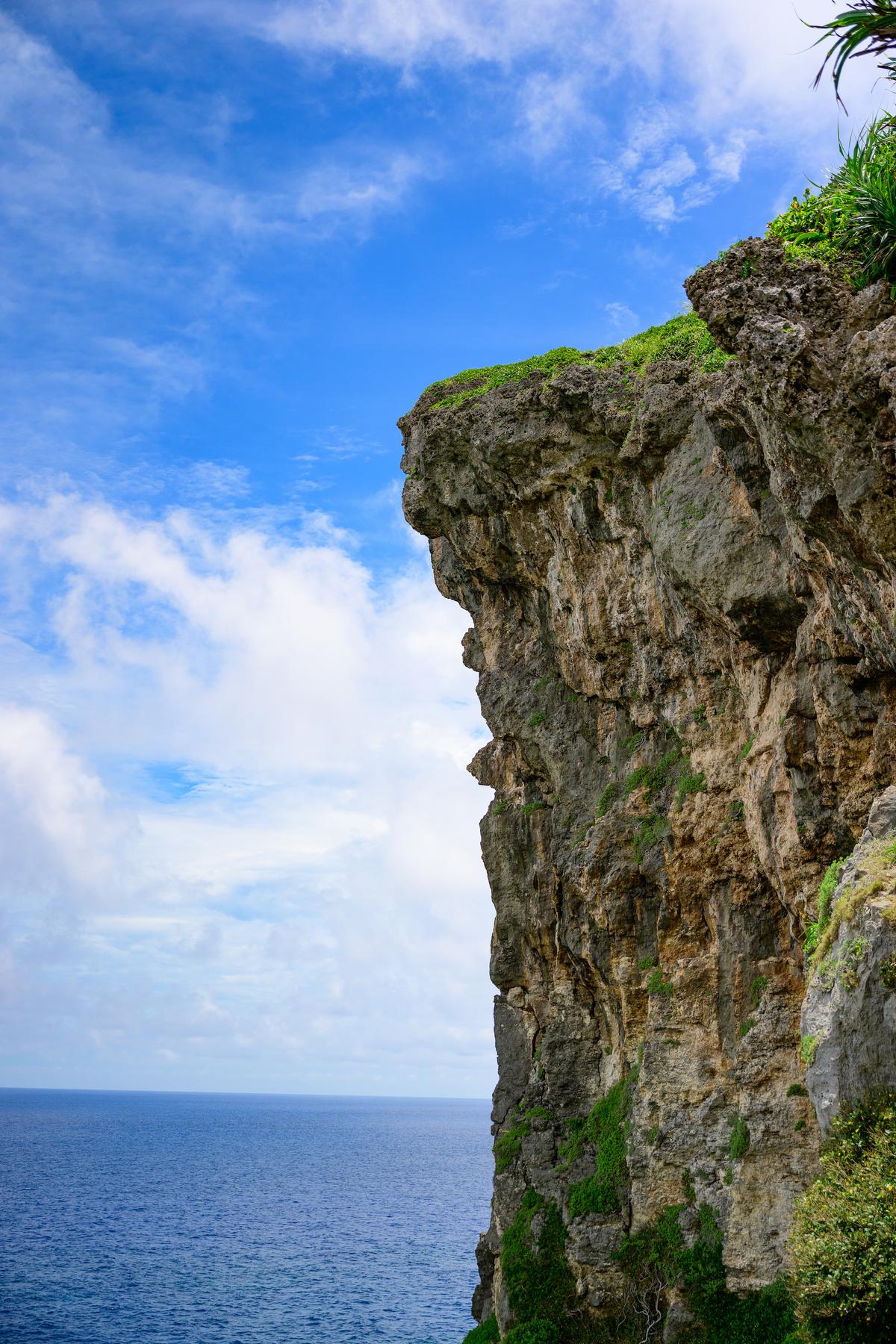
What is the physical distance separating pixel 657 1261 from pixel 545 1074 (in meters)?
8.28

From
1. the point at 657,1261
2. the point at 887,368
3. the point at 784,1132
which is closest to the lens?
the point at 887,368

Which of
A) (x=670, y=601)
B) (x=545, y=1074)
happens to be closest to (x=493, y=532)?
(x=670, y=601)

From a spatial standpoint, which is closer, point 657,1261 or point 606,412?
point 657,1261

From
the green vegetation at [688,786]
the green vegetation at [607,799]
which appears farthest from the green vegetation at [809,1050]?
the green vegetation at [607,799]

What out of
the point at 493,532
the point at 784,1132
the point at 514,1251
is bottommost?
the point at 514,1251

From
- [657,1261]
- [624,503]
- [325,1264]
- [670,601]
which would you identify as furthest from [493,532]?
[325,1264]

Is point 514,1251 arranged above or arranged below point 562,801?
below

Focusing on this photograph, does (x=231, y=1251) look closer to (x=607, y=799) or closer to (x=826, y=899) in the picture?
(x=607, y=799)

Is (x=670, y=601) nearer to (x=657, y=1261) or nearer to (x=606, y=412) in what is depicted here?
(x=606, y=412)

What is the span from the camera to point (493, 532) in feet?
124

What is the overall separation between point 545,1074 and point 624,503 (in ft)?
68.7

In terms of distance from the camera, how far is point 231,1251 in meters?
74.4

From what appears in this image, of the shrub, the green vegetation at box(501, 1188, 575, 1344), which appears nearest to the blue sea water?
the green vegetation at box(501, 1188, 575, 1344)

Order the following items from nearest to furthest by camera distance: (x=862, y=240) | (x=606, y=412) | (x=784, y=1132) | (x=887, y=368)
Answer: (x=887, y=368) → (x=862, y=240) → (x=784, y=1132) → (x=606, y=412)
